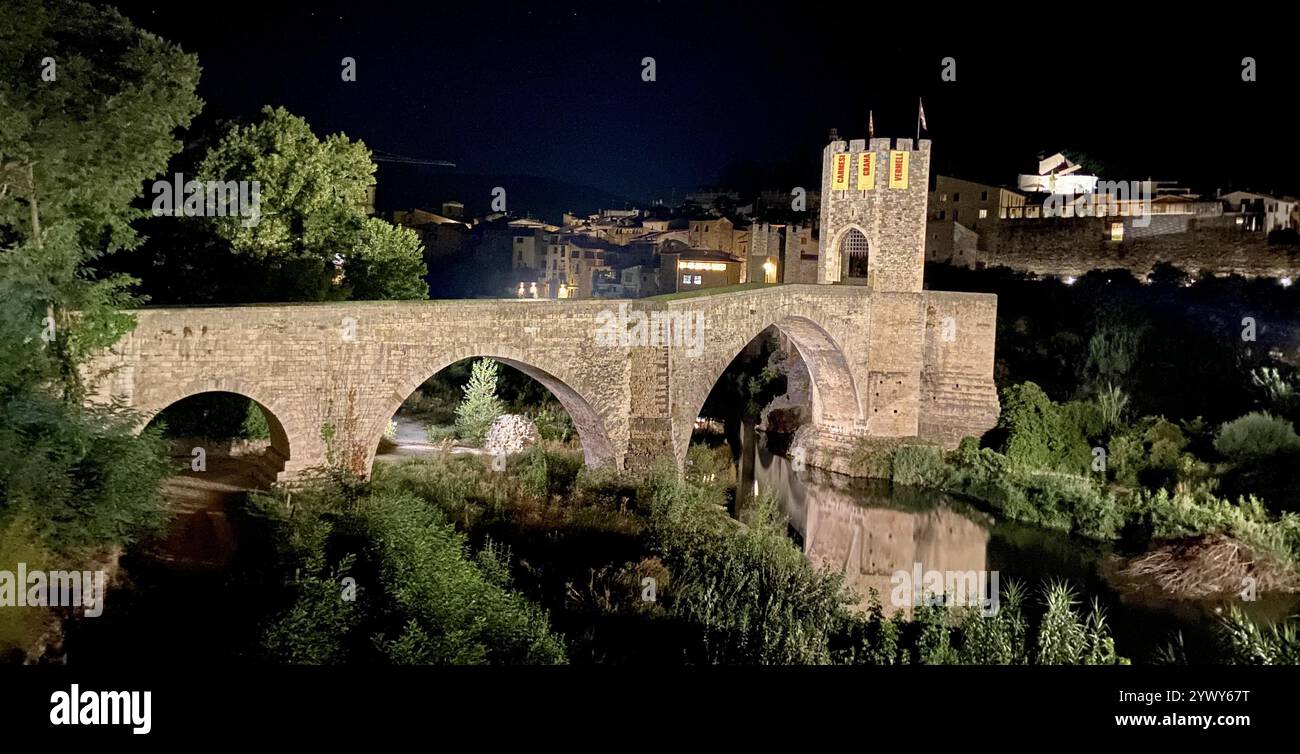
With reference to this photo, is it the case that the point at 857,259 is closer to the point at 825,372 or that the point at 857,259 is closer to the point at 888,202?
the point at 888,202

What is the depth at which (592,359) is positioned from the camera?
674 inches

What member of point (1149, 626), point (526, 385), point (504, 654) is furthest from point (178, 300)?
point (1149, 626)

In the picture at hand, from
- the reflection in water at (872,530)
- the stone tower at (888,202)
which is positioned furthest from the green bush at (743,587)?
the stone tower at (888,202)

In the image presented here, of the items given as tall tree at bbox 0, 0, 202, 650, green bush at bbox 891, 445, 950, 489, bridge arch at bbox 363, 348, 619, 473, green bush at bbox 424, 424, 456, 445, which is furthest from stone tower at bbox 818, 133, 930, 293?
tall tree at bbox 0, 0, 202, 650

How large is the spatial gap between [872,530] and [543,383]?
7.60 m

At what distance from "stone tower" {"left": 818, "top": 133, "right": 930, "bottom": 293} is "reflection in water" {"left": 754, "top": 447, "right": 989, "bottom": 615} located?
523 cm

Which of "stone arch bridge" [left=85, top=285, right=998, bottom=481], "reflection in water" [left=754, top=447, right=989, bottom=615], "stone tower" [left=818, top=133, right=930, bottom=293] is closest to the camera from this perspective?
"stone arch bridge" [left=85, top=285, right=998, bottom=481]

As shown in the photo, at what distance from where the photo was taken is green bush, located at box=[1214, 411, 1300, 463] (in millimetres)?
19984

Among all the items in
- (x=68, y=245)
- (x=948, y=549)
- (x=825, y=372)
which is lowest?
(x=948, y=549)

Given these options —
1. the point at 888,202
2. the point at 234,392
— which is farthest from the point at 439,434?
the point at 888,202

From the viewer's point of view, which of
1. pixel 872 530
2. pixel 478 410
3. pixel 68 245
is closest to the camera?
pixel 68 245

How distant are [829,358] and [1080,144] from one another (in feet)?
96.3

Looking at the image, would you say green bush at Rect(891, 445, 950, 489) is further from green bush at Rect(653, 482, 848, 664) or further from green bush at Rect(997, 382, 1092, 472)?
green bush at Rect(653, 482, 848, 664)

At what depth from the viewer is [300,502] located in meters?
13.7
